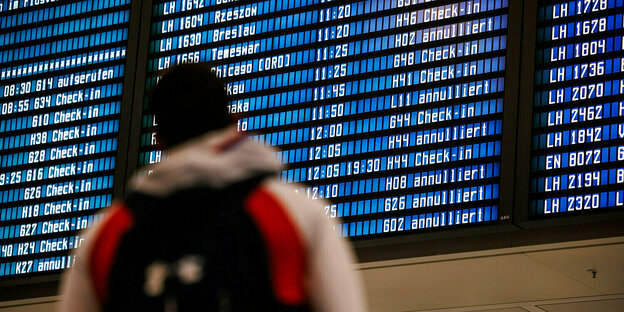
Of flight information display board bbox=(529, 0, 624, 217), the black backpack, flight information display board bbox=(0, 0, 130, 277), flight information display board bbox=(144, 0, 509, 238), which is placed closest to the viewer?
the black backpack

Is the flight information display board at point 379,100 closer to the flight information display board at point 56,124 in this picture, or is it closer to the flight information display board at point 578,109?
the flight information display board at point 578,109

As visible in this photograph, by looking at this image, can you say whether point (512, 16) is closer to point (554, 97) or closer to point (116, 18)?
point (554, 97)

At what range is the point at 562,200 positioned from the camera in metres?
5.17

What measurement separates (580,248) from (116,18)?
2.95 meters

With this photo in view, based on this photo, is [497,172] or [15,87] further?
[15,87]

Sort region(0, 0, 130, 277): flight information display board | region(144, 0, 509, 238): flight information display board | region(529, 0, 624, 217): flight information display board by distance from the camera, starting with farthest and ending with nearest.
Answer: region(0, 0, 130, 277): flight information display board → region(144, 0, 509, 238): flight information display board → region(529, 0, 624, 217): flight information display board

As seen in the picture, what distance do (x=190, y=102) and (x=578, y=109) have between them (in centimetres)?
403

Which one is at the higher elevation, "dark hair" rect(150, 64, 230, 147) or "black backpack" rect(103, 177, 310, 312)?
"dark hair" rect(150, 64, 230, 147)

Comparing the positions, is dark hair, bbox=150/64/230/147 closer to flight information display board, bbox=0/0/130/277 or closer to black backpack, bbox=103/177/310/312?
black backpack, bbox=103/177/310/312

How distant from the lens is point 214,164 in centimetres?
148

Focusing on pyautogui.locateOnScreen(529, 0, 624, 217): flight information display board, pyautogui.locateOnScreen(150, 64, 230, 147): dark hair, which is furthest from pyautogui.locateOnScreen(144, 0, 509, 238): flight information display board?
pyautogui.locateOnScreen(150, 64, 230, 147): dark hair

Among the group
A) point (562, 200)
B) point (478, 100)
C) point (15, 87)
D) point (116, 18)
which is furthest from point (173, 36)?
point (562, 200)

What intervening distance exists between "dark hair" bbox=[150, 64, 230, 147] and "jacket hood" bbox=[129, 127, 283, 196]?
0.02 meters

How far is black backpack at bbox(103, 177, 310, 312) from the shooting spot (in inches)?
55.6
